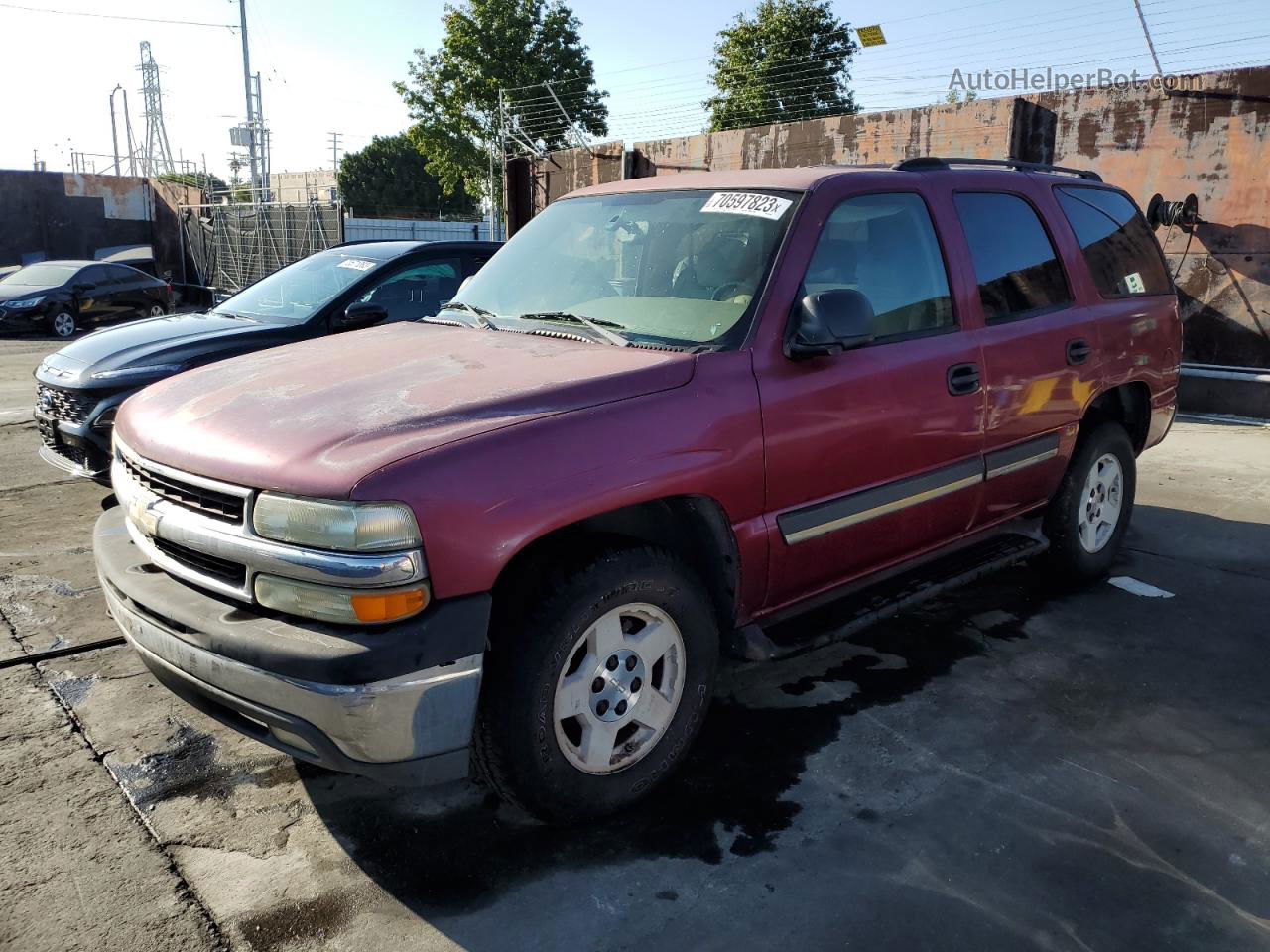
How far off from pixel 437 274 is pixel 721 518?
455 centimetres

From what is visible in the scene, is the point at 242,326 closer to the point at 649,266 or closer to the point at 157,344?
the point at 157,344

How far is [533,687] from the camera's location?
8.32 feet

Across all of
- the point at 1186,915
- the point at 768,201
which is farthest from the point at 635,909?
the point at 768,201

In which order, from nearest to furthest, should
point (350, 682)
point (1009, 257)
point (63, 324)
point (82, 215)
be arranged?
point (350, 682) < point (1009, 257) < point (63, 324) < point (82, 215)

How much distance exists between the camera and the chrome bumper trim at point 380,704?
2.29 meters

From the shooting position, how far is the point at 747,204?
3.45 meters

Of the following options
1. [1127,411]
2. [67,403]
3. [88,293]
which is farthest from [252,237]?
[1127,411]

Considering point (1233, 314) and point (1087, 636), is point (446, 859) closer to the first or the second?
point (1087, 636)

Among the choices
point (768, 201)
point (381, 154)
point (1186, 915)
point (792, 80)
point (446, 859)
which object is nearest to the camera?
point (1186, 915)

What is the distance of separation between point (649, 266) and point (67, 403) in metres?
3.98

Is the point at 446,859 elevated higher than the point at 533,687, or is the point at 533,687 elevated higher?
the point at 533,687

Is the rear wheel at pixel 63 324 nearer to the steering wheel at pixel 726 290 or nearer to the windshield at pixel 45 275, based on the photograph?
the windshield at pixel 45 275

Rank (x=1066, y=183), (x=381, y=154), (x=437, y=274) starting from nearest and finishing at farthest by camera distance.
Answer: (x=1066, y=183)
(x=437, y=274)
(x=381, y=154)

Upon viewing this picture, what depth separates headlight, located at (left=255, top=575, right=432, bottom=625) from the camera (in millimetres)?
2324
